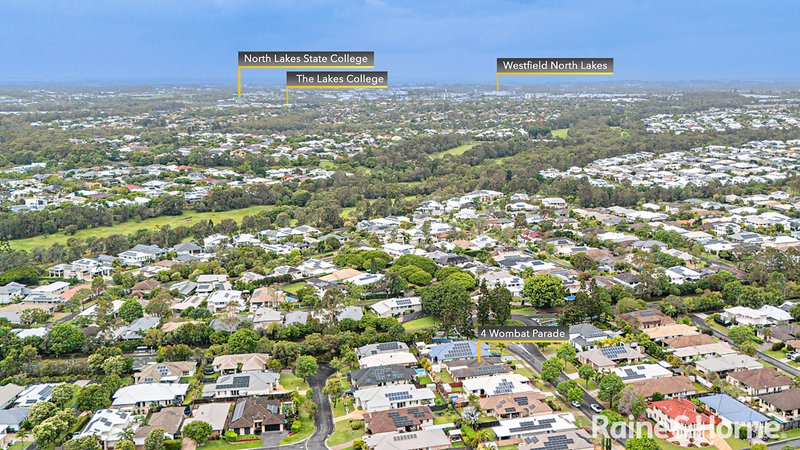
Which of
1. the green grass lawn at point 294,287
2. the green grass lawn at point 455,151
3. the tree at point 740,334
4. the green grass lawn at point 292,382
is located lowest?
the green grass lawn at point 292,382

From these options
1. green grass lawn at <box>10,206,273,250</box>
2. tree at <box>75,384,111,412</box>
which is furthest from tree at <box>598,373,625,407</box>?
Answer: green grass lawn at <box>10,206,273,250</box>

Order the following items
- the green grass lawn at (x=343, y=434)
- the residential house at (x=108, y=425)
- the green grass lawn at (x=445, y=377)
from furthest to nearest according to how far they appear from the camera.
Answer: the green grass lawn at (x=445, y=377) < the green grass lawn at (x=343, y=434) < the residential house at (x=108, y=425)

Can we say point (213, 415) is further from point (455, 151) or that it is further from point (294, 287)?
point (455, 151)

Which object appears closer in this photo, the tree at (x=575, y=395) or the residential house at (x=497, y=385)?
the tree at (x=575, y=395)

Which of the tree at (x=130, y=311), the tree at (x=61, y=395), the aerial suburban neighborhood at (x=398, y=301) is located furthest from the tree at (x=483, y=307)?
the tree at (x=61, y=395)

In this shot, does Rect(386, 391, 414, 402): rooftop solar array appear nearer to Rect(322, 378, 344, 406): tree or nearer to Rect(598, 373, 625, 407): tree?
Rect(322, 378, 344, 406): tree

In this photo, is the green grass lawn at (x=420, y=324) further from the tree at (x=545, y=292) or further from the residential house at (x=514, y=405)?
the residential house at (x=514, y=405)

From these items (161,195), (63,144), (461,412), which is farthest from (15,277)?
(63,144)

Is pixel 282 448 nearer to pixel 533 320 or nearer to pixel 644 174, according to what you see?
pixel 533 320
